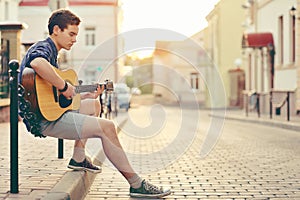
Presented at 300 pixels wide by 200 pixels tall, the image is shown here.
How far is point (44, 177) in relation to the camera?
508 cm

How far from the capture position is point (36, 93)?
453 cm

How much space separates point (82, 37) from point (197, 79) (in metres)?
13.9

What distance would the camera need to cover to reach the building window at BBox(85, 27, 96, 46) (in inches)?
1629

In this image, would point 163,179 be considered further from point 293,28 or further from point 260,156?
point 293,28

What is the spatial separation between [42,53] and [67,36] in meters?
0.40

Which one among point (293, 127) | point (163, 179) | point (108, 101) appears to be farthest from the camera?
point (293, 127)

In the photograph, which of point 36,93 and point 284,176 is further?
point 284,176

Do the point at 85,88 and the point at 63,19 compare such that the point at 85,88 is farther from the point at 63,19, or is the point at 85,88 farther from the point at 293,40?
the point at 293,40

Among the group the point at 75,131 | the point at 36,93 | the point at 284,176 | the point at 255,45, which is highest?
the point at 255,45

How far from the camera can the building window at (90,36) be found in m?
41.4

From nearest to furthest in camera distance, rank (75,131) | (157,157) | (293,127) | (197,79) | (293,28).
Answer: (75,131), (157,157), (293,127), (293,28), (197,79)

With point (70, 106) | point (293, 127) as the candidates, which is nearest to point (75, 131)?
point (70, 106)

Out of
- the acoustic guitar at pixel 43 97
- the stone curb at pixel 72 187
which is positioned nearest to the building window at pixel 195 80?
the stone curb at pixel 72 187

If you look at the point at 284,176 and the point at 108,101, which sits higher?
the point at 108,101
